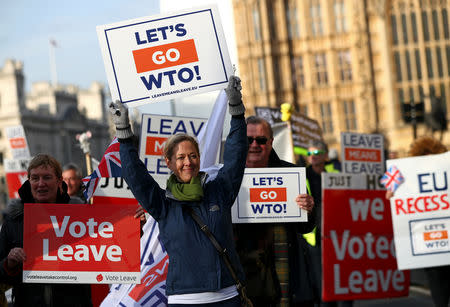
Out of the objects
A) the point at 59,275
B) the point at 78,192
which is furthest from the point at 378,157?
the point at 59,275

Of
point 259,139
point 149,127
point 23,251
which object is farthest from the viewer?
point 149,127

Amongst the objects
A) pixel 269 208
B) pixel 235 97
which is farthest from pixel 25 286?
pixel 235 97

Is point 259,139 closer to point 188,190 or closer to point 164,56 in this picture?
point 164,56

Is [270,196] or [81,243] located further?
[270,196]

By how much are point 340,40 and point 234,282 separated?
A: 37031 millimetres

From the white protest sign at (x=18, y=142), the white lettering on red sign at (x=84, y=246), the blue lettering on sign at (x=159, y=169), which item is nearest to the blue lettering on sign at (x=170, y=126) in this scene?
the blue lettering on sign at (x=159, y=169)

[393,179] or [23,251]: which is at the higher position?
[393,179]

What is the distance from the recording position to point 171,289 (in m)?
3.19

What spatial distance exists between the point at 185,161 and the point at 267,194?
1.19 meters

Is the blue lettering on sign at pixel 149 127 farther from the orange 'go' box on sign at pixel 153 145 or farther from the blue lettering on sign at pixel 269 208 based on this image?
the blue lettering on sign at pixel 269 208

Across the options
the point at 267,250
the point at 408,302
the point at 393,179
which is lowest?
the point at 408,302

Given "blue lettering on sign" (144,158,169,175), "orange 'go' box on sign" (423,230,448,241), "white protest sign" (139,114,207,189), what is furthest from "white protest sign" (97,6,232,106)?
"orange 'go' box on sign" (423,230,448,241)

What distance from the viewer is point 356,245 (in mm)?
6848

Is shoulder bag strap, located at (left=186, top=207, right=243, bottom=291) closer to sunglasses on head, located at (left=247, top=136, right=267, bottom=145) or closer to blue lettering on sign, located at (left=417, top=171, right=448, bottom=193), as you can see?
sunglasses on head, located at (left=247, top=136, right=267, bottom=145)
